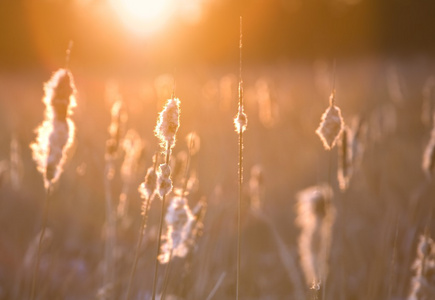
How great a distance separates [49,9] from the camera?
84.7 feet

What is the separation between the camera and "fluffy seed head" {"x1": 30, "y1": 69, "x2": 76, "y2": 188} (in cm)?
130

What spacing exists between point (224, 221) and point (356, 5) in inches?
831

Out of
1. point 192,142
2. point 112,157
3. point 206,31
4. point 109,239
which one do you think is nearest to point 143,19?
point 206,31

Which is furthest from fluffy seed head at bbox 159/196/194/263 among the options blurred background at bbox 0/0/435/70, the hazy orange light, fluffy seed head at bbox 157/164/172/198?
the hazy orange light

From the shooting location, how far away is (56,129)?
1.32 metres

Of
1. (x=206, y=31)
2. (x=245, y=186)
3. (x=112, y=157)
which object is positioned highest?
(x=206, y=31)

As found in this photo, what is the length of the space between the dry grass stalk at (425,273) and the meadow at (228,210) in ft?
0.07

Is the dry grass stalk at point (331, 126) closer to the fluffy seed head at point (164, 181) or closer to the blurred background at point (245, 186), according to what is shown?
the blurred background at point (245, 186)

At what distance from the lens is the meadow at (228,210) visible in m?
2.29

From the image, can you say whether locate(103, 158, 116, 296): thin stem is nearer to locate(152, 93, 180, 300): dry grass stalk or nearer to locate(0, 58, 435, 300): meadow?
locate(0, 58, 435, 300): meadow

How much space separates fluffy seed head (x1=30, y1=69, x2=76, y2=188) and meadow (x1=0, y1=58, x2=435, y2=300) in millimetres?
334

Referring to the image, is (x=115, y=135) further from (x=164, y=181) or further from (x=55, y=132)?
(x=164, y=181)

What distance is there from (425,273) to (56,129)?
4.36ft

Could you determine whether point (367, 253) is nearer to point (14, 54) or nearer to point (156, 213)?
point (156, 213)
